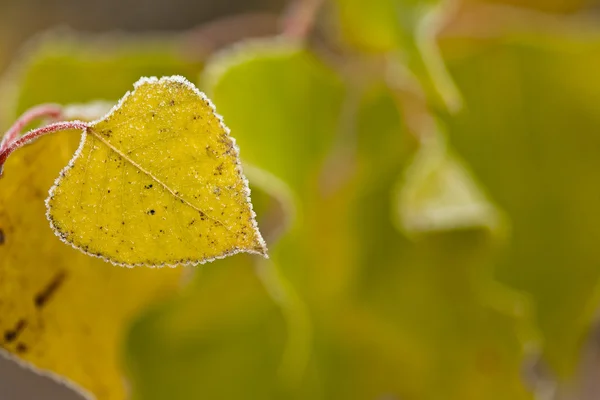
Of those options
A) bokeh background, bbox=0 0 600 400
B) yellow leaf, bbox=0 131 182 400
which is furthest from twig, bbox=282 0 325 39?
yellow leaf, bbox=0 131 182 400

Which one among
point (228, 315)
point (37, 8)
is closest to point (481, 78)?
point (228, 315)

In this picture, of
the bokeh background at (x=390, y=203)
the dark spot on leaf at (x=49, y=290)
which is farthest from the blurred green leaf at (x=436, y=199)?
the dark spot on leaf at (x=49, y=290)

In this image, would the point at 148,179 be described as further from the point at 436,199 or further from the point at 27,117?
the point at 436,199

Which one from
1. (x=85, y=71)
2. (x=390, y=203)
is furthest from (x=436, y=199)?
(x=85, y=71)

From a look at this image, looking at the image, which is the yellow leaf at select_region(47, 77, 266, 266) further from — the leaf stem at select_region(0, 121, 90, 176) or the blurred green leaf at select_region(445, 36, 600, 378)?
the blurred green leaf at select_region(445, 36, 600, 378)

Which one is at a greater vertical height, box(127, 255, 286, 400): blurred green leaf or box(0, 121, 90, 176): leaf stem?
box(0, 121, 90, 176): leaf stem

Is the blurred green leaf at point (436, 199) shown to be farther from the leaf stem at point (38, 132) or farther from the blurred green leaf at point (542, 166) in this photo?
the leaf stem at point (38, 132)

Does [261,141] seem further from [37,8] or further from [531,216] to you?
[37,8]
